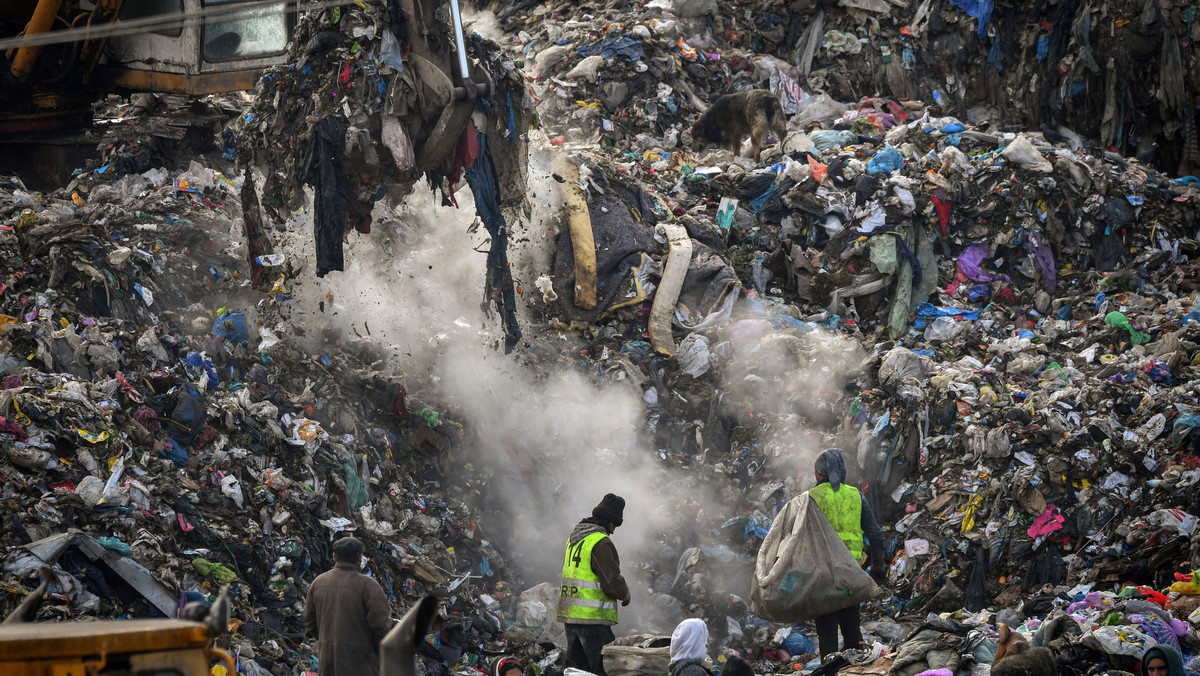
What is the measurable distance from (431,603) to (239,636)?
103 inches

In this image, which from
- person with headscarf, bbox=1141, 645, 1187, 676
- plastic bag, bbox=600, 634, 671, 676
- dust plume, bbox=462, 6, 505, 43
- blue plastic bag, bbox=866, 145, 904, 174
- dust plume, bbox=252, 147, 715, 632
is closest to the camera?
person with headscarf, bbox=1141, 645, 1187, 676

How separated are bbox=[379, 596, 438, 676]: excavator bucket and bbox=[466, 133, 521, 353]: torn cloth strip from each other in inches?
170

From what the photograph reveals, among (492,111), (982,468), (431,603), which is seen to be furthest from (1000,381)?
(431,603)

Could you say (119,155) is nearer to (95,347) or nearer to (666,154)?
(95,347)

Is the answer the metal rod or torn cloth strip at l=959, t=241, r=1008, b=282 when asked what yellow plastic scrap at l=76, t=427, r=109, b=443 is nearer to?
the metal rod

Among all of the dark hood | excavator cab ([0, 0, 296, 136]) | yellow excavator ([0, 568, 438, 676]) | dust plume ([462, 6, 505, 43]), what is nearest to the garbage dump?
the dark hood

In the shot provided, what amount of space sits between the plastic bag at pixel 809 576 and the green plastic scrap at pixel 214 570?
8.37ft

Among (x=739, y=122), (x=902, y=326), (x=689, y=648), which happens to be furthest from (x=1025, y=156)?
(x=689, y=648)

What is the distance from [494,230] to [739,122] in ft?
15.4

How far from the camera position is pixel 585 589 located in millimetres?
4980

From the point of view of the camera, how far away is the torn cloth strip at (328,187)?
6.42m

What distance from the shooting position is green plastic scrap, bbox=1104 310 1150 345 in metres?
7.85

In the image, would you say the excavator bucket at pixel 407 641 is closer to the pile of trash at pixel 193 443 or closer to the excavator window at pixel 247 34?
the pile of trash at pixel 193 443

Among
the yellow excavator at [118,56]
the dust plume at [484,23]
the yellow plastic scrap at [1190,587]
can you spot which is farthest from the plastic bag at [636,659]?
the dust plume at [484,23]
